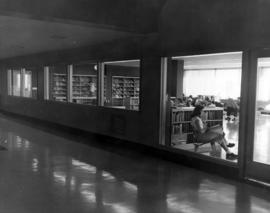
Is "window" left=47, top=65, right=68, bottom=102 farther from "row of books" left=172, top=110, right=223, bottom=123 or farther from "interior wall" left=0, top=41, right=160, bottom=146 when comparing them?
"row of books" left=172, top=110, right=223, bottom=123

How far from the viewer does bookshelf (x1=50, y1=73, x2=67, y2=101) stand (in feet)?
36.3

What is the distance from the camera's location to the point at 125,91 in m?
9.71

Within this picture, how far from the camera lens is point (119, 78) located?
1076 cm

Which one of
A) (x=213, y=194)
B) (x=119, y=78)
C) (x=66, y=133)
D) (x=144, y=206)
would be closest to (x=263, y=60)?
(x=213, y=194)

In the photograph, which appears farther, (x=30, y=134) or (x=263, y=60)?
(x=30, y=134)

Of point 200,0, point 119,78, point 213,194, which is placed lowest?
point 213,194

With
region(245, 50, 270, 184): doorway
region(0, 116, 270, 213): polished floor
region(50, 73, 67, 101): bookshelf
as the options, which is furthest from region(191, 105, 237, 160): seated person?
region(50, 73, 67, 101): bookshelf

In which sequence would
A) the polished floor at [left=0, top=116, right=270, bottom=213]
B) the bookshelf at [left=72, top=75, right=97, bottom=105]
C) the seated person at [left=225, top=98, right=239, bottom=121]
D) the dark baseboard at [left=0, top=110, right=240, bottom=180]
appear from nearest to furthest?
the polished floor at [left=0, top=116, right=270, bottom=213], the dark baseboard at [left=0, top=110, right=240, bottom=180], the bookshelf at [left=72, top=75, right=97, bottom=105], the seated person at [left=225, top=98, right=239, bottom=121]

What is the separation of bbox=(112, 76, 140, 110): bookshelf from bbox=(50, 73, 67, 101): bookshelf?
1722 mm

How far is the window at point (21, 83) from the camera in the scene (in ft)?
41.6

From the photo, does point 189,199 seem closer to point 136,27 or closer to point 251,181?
point 251,181

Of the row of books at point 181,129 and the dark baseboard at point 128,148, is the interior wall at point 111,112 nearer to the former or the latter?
the dark baseboard at point 128,148

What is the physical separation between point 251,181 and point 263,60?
1.72 metres

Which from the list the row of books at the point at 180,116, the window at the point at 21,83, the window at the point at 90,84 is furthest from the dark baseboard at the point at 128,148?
the window at the point at 21,83
